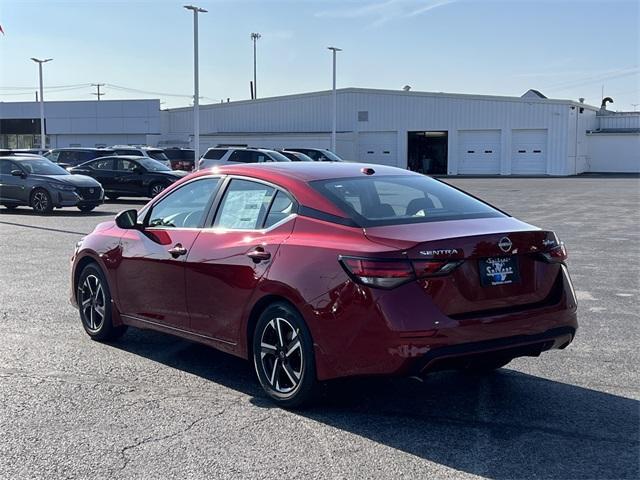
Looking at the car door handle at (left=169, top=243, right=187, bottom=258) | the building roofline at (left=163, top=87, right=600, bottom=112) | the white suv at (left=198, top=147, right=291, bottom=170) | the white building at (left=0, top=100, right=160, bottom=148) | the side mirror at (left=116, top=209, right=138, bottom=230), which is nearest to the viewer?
the car door handle at (left=169, top=243, right=187, bottom=258)

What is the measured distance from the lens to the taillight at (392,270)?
447cm

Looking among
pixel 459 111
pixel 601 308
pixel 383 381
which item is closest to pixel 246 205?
pixel 383 381

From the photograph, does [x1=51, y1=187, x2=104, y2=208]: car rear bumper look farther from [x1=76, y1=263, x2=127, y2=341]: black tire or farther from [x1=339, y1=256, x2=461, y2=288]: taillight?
[x1=339, y1=256, x2=461, y2=288]: taillight

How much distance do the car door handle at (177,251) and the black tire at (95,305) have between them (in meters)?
1.12

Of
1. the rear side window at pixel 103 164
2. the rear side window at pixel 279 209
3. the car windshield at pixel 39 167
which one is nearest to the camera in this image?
the rear side window at pixel 279 209

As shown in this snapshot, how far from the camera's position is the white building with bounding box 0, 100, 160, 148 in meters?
60.2

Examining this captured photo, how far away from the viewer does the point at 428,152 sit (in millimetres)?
56531

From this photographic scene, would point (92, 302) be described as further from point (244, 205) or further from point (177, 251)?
point (244, 205)

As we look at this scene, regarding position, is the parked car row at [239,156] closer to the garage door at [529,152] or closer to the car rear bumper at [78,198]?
the car rear bumper at [78,198]

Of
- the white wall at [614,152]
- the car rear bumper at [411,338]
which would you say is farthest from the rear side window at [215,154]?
the white wall at [614,152]

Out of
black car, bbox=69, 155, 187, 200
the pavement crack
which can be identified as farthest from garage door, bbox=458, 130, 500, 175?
the pavement crack

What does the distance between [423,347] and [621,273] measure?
Result: 7.19 m

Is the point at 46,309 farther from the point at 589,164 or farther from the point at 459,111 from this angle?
the point at 589,164

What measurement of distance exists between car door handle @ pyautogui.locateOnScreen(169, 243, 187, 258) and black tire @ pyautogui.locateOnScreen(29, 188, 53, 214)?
15.6 metres
